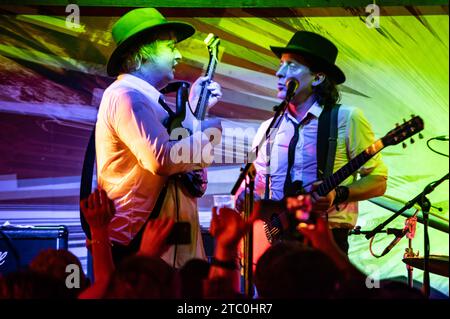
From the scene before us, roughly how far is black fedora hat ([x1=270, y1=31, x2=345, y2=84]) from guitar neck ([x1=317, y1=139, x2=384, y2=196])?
802 mm

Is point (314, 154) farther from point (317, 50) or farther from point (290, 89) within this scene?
point (317, 50)

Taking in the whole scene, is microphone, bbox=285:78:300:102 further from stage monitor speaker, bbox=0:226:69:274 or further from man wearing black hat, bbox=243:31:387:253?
stage monitor speaker, bbox=0:226:69:274

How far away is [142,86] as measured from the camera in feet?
12.8

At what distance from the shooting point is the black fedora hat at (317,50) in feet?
14.3

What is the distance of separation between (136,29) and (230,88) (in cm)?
144

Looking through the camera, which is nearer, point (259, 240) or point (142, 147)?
point (142, 147)

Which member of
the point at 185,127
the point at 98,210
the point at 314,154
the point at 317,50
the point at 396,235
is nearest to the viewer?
the point at 98,210

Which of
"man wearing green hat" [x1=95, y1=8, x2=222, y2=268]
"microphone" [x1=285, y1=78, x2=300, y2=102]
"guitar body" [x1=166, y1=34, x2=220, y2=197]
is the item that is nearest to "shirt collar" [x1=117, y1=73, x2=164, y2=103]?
"man wearing green hat" [x1=95, y1=8, x2=222, y2=268]

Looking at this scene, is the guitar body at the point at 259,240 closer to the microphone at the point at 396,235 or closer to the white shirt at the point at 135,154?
the white shirt at the point at 135,154

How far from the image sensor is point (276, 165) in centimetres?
440

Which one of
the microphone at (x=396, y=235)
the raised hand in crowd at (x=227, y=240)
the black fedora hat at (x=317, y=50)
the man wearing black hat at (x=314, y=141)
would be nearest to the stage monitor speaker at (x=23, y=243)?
the man wearing black hat at (x=314, y=141)

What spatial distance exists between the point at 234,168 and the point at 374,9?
62.3 inches

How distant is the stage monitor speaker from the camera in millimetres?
4895

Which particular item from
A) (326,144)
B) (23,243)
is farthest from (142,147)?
(23,243)
